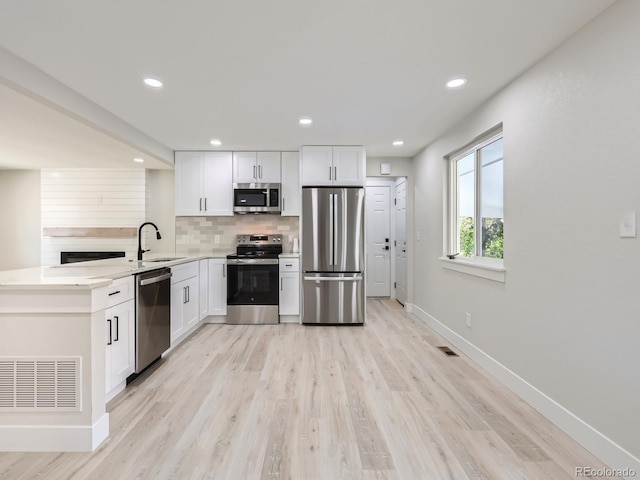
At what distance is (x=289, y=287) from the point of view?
429cm

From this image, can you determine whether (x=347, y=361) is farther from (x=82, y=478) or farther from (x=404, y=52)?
(x=404, y=52)

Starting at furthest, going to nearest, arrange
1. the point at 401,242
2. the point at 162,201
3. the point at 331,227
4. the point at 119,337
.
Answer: the point at 401,242 < the point at 162,201 < the point at 331,227 < the point at 119,337

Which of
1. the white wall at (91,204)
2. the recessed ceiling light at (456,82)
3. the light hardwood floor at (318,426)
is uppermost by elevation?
the recessed ceiling light at (456,82)

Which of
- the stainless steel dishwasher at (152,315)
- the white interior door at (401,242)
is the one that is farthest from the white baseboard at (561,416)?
the stainless steel dishwasher at (152,315)

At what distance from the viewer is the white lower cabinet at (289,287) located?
4.27m

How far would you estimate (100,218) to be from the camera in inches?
189

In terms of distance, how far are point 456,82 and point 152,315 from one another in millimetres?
3197

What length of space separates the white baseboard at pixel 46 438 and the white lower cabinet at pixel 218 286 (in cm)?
254

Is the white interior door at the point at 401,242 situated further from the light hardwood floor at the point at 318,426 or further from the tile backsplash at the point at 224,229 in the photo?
the light hardwood floor at the point at 318,426

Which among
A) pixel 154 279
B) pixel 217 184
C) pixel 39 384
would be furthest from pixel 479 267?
pixel 217 184

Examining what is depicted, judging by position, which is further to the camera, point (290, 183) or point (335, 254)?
point (290, 183)

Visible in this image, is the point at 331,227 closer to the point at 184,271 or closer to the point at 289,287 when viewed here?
the point at 289,287

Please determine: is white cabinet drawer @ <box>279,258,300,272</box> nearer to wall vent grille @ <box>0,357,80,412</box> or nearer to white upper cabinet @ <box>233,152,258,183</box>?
white upper cabinet @ <box>233,152,258,183</box>

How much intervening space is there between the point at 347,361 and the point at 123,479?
1.91m
